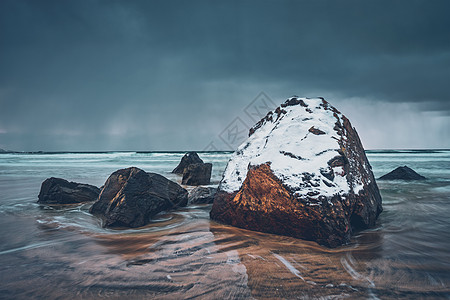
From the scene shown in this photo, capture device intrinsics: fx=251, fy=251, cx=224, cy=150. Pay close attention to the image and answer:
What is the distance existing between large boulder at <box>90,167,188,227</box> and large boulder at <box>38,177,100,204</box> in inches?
46.4

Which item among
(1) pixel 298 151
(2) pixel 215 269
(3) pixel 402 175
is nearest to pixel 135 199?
(2) pixel 215 269

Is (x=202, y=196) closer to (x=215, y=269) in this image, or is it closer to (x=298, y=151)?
(x=298, y=151)

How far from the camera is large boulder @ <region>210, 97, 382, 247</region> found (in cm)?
270

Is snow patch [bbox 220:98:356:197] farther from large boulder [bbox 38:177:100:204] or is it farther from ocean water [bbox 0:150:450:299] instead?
large boulder [bbox 38:177:100:204]

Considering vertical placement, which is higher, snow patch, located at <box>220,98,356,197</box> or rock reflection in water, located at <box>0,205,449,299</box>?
snow patch, located at <box>220,98,356,197</box>

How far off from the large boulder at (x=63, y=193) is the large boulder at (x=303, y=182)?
308 cm

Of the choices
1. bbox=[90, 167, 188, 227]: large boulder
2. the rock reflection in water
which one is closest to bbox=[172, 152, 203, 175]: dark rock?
bbox=[90, 167, 188, 227]: large boulder

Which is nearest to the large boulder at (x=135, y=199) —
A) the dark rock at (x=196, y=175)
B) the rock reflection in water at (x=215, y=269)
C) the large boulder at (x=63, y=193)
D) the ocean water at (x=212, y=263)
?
the ocean water at (x=212, y=263)

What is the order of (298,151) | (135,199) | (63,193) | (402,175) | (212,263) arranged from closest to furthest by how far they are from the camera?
(212,263), (298,151), (135,199), (63,193), (402,175)

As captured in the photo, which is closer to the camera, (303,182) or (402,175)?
(303,182)

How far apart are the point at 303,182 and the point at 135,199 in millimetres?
2397

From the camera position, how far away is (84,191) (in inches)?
207

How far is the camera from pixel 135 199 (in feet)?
12.2

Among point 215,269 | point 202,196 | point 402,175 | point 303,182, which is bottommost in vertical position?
point 215,269
